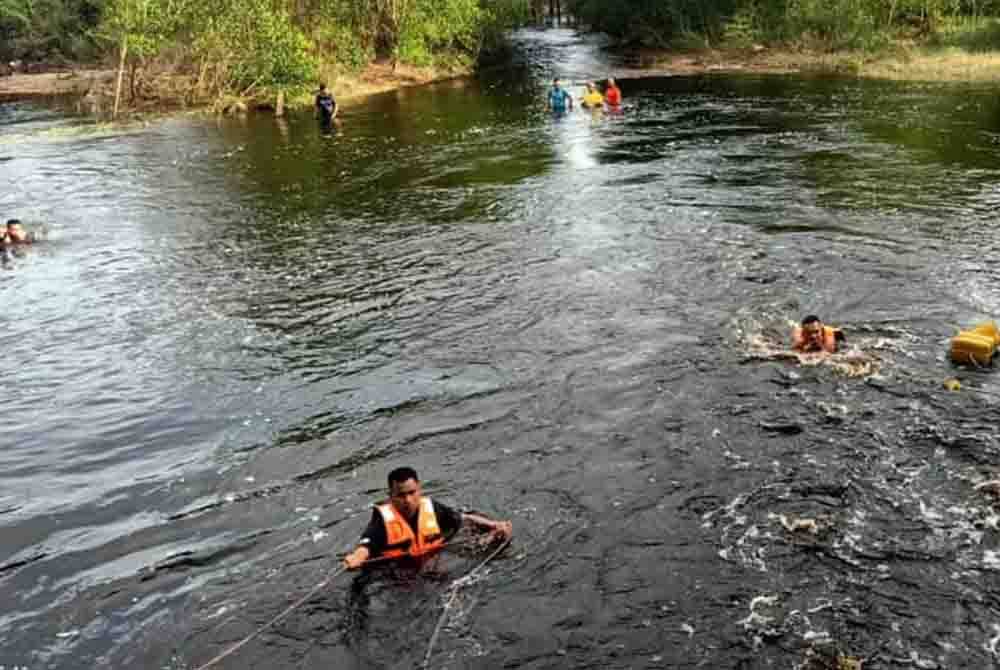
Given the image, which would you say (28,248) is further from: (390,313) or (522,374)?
(522,374)

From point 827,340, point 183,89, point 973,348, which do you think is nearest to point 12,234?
point 827,340

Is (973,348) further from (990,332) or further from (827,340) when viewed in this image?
(827,340)

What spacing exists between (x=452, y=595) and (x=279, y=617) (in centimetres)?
171

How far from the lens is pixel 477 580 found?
9680mm

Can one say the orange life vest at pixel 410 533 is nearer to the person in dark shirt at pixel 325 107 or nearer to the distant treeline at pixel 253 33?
the person in dark shirt at pixel 325 107

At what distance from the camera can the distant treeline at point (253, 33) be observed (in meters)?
49.3

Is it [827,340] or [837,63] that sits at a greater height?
[837,63]

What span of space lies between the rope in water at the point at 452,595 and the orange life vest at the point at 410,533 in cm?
48

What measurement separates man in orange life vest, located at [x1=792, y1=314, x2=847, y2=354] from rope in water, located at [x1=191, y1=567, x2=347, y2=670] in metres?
8.05

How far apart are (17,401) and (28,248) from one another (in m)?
11.6

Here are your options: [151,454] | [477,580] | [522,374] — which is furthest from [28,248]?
[477,580]

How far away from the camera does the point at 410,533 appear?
384 inches

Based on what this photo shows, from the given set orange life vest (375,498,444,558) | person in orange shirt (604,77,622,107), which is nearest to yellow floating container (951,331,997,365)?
orange life vest (375,498,444,558)

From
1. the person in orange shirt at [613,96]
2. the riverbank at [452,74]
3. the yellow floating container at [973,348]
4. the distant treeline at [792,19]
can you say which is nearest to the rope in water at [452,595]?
the yellow floating container at [973,348]
